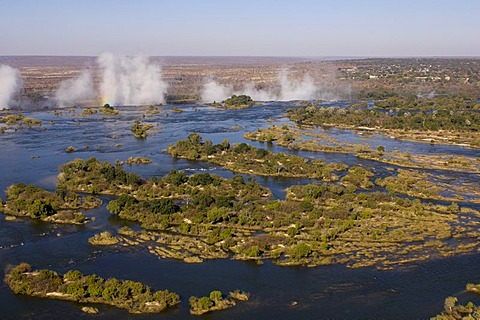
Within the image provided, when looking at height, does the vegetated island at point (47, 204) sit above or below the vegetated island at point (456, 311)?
above

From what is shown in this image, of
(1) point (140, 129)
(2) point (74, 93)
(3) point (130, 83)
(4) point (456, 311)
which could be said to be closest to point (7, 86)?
(2) point (74, 93)

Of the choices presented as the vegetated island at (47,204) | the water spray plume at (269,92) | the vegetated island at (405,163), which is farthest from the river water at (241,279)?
the water spray plume at (269,92)

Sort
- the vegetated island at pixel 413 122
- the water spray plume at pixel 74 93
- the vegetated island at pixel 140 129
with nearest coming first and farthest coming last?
the vegetated island at pixel 140 129, the vegetated island at pixel 413 122, the water spray plume at pixel 74 93

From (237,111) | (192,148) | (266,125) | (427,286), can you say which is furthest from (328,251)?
(237,111)

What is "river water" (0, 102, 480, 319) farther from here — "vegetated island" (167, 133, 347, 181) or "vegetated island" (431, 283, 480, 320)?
"vegetated island" (167, 133, 347, 181)

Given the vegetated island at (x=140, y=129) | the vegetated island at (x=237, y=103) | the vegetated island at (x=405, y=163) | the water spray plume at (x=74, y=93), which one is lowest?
the vegetated island at (x=405, y=163)

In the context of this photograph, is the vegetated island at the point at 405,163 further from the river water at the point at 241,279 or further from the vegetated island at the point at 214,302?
the vegetated island at the point at 214,302

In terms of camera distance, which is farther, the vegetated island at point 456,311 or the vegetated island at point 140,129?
the vegetated island at point 140,129
